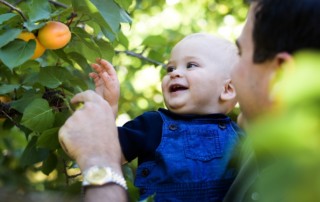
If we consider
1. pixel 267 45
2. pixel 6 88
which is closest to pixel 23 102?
pixel 6 88

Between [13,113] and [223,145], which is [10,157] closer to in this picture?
[13,113]

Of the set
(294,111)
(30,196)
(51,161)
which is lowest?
(30,196)

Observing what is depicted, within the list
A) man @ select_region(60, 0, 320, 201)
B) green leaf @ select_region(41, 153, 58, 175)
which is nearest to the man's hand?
man @ select_region(60, 0, 320, 201)

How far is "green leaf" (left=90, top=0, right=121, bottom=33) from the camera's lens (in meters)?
1.62

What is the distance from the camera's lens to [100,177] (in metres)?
1.24

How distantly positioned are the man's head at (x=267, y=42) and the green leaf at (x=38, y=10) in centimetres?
68

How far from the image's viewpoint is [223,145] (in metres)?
1.58

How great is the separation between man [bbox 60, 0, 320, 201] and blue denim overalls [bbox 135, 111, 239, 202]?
118 millimetres

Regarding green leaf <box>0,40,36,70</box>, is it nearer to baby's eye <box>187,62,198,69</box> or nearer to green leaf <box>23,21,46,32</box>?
green leaf <box>23,21,46,32</box>

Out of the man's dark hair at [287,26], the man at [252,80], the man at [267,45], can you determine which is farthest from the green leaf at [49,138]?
the man's dark hair at [287,26]

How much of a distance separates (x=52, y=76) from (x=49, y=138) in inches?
10.1

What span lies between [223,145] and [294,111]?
3.45 ft

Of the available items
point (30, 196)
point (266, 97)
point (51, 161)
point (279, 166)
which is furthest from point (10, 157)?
point (279, 166)

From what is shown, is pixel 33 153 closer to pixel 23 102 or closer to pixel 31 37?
pixel 23 102
